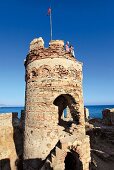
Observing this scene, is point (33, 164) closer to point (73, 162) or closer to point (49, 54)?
point (73, 162)

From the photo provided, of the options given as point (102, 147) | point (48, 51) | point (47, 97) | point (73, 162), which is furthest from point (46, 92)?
point (102, 147)

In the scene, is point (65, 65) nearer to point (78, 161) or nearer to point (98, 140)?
point (78, 161)

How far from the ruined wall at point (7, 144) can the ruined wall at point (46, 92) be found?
393 cm

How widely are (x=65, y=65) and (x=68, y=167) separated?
668cm

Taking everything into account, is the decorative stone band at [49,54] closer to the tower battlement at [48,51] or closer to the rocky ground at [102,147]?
the tower battlement at [48,51]

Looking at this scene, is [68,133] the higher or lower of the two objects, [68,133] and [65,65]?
the lower

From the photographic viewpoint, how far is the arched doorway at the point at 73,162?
10.6 meters

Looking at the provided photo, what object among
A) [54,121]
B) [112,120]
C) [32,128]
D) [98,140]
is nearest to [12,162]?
[32,128]

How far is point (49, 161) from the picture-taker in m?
9.80

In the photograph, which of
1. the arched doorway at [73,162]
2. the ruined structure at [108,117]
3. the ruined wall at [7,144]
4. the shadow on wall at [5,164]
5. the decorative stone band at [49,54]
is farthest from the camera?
the ruined structure at [108,117]

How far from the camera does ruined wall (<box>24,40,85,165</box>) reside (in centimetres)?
1200

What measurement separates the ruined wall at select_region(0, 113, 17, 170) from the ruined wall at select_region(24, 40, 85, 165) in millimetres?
3930

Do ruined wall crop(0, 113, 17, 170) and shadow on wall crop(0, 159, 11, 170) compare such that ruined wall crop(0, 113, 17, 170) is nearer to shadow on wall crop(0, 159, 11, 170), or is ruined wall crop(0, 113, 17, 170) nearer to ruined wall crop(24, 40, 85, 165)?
shadow on wall crop(0, 159, 11, 170)

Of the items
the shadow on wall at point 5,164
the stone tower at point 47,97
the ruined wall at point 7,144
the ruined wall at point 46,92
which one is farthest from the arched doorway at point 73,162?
the shadow on wall at point 5,164
